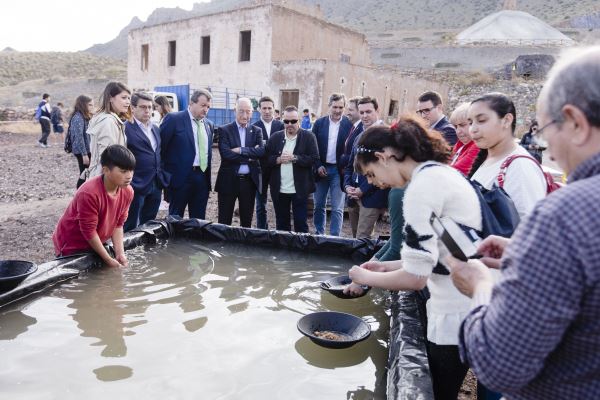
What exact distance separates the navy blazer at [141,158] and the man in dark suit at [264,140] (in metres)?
1.37

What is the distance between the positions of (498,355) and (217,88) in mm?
19705

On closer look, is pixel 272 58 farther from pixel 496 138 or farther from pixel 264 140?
pixel 496 138

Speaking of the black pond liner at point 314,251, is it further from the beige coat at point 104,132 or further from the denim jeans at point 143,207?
the beige coat at point 104,132

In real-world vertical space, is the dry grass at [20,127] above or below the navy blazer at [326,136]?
below

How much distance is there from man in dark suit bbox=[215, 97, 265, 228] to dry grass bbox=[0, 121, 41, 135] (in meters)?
16.8

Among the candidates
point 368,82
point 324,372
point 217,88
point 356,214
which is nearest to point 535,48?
point 368,82

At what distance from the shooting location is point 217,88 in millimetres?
19625

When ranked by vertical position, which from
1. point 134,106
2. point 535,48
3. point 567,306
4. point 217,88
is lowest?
point 567,306

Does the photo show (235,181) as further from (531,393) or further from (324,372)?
(531,393)

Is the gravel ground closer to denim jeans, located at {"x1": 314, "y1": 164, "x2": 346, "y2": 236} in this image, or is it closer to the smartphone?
denim jeans, located at {"x1": 314, "y1": 164, "x2": 346, "y2": 236}

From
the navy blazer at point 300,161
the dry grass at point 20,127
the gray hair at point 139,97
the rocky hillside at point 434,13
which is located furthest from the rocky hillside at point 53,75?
the navy blazer at point 300,161

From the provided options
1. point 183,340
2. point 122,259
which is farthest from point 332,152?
point 183,340

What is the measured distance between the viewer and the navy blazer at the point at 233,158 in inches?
221

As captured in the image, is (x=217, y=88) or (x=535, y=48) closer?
(x=217, y=88)
